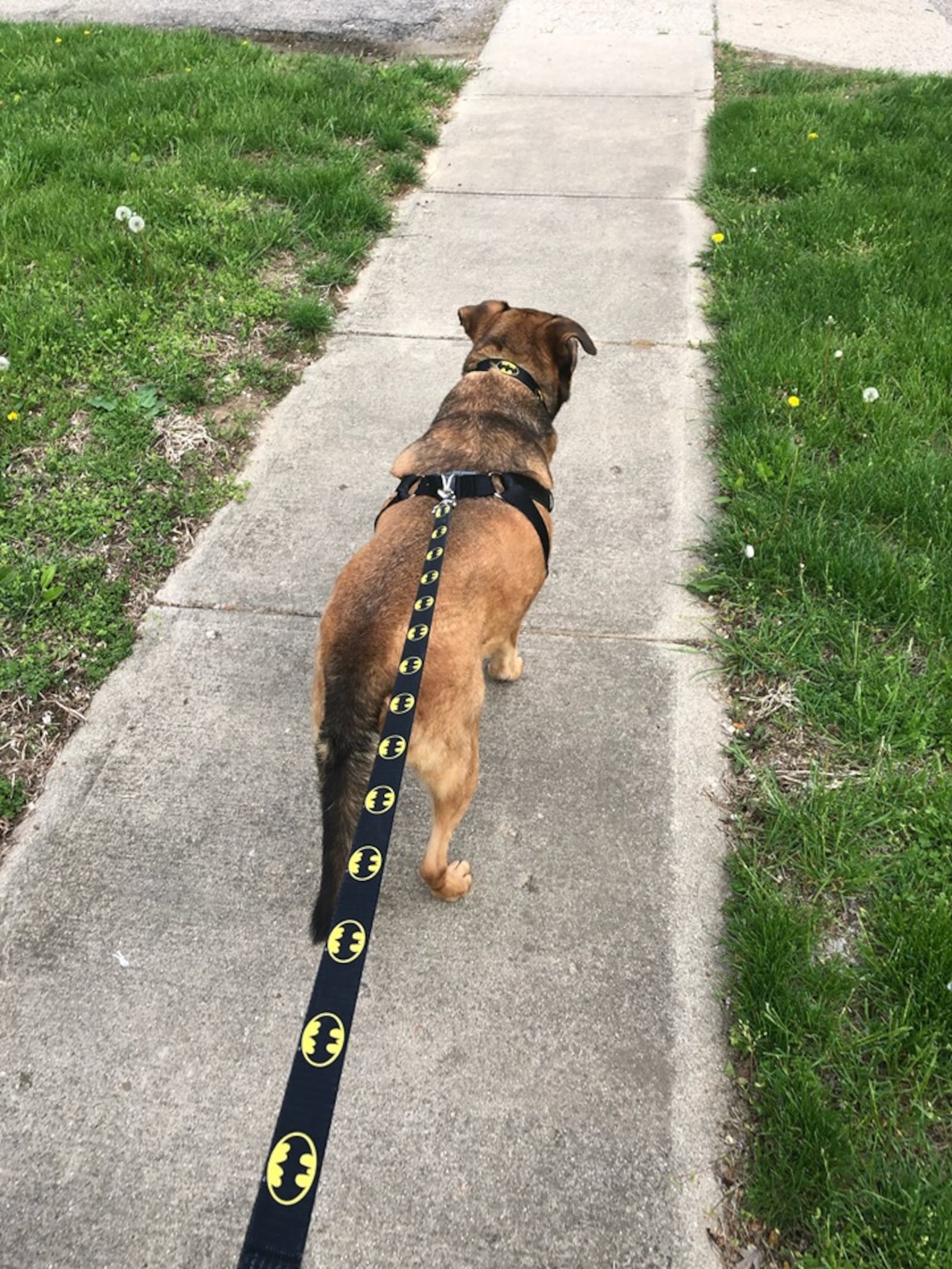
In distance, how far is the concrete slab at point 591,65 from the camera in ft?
25.1

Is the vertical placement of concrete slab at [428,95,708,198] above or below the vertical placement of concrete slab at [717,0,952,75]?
below

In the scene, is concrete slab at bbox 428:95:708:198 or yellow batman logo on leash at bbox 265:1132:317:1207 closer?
yellow batman logo on leash at bbox 265:1132:317:1207

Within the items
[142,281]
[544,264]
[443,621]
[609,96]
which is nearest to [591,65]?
[609,96]

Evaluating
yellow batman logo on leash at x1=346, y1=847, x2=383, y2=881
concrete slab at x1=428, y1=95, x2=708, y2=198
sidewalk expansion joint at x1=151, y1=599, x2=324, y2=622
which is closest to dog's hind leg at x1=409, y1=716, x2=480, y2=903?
yellow batman logo on leash at x1=346, y1=847, x2=383, y2=881

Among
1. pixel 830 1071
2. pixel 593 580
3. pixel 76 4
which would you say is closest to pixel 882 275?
pixel 593 580

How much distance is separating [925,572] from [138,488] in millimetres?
3297

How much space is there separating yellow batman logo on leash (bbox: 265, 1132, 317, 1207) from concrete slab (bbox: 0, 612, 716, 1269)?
92 centimetres

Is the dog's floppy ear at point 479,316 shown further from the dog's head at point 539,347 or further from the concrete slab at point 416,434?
the concrete slab at point 416,434

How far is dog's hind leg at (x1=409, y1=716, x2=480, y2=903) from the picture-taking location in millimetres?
2150

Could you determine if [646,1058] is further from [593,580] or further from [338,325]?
[338,325]

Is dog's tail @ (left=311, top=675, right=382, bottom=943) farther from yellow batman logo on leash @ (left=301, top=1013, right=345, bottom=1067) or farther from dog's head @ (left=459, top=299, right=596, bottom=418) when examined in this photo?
dog's head @ (left=459, top=299, right=596, bottom=418)

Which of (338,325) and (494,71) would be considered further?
(494,71)

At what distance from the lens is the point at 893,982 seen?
2209 mm

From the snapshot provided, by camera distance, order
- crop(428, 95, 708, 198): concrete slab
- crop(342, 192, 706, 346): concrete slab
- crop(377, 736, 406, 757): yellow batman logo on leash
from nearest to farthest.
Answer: crop(377, 736, 406, 757): yellow batman logo on leash < crop(342, 192, 706, 346): concrete slab < crop(428, 95, 708, 198): concrete slab
